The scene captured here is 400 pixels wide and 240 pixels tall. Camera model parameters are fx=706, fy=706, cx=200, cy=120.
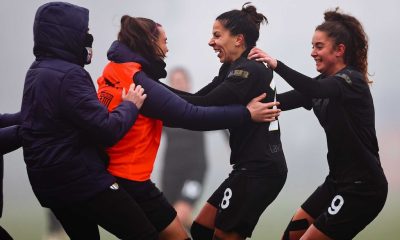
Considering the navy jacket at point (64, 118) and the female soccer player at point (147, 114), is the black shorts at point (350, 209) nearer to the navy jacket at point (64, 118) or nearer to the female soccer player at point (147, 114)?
the female soccer player at point (147, 114)

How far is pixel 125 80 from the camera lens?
3.12 m

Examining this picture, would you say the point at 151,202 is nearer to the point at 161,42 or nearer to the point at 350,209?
the point at 161,42

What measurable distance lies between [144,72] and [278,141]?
770 millimetres

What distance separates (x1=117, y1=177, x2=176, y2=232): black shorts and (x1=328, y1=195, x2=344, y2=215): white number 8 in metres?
0.76

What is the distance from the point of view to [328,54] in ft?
11.8

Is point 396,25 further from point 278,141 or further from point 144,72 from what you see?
point 144,72

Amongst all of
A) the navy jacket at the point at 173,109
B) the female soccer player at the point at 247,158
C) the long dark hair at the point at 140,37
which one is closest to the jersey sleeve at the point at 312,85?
the female soccer player at the point at 247,158

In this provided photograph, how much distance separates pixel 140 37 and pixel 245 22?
63cm

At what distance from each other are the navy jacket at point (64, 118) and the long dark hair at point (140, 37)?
0.27 metres

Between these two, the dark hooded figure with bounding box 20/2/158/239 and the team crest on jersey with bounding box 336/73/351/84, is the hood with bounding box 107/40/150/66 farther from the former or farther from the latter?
the team crest on jersey with bounding box 336/73/351/84

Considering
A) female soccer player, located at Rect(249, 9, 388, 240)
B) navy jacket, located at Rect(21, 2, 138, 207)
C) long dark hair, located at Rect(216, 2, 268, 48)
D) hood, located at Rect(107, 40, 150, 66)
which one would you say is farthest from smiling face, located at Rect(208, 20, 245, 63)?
navy jacket, located at Rect(21, 2, 138, 207)

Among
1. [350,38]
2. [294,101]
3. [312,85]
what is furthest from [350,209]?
[350,38]

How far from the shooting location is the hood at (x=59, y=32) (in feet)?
9.56

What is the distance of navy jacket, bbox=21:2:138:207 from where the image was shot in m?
2.85
